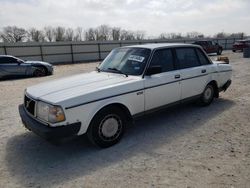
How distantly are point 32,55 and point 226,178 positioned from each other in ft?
70.7

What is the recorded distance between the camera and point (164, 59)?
4898 millimetres

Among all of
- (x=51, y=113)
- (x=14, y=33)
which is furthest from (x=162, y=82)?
(x=14, y=33)

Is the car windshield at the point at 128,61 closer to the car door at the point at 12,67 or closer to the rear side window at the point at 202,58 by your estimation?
the rear side window at the point at 202,58

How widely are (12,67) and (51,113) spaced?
10570mm

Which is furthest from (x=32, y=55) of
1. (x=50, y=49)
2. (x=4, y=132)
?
(x=4, y=132)

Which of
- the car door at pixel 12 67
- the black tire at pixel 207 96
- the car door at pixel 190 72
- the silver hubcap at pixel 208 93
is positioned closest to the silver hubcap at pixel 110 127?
the car door at pixel 190 72

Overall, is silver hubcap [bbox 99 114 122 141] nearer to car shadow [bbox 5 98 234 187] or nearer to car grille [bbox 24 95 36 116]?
car shadow [bbox 5 98 234 187]

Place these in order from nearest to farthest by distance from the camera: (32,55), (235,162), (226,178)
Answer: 1. (226,178)
2. (235,162)
3. (32,55)

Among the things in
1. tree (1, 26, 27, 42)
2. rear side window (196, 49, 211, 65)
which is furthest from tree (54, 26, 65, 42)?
rear side window (196, 49, 211, 65)

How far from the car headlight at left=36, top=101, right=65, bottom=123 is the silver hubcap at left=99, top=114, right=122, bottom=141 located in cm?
76

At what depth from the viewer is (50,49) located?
22.6 m

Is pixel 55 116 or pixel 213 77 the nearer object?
pixel 55 116

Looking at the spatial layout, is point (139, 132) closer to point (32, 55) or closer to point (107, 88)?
point (107, 88)

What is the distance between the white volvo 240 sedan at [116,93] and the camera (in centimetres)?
351
